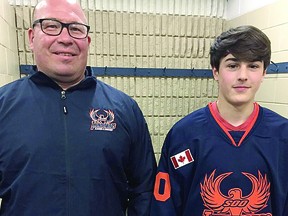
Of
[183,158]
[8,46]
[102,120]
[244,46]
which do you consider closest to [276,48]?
[244,46]

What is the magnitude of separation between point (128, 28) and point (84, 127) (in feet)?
5.94

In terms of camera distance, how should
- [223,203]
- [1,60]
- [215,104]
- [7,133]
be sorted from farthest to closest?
[1,60]
[215,104]
[223,203]
[7,133]

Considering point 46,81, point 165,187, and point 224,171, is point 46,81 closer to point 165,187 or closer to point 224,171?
point 165,187

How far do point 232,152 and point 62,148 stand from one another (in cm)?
69

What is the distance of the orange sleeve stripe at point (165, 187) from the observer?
1093mm

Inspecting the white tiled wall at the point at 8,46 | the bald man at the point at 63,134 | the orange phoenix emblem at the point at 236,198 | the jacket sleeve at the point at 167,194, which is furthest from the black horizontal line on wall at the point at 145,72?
the orange phoenix emblem at the point at 236,198

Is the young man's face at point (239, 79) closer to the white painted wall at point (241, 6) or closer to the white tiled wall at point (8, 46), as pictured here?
the white painted wall at point (241, 6)

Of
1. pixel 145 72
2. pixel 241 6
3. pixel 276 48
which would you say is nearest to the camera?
pixel 276 48

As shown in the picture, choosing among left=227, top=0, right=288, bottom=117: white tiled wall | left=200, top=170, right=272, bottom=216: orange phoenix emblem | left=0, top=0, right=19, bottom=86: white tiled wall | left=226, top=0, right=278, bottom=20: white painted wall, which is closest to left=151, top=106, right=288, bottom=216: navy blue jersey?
left=200, top=170, right=272, bottom=216: orange phoenix emblem

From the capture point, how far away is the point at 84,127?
3.18ft

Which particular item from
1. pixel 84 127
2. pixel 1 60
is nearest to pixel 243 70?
pixel 84 127

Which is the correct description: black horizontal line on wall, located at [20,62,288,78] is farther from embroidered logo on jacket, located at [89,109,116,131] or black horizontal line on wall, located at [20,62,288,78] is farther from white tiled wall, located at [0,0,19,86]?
embroidered logo on jacket, located at [89,109,116,131]

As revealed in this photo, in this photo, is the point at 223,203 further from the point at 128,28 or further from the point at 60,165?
the point at 128,28

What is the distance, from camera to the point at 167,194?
1096 millimetres
